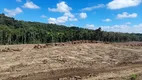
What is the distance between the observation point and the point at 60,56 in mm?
16016

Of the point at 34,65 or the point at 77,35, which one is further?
the point at 77,35

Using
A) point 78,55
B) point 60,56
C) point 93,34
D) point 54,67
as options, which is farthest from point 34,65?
point 93,34

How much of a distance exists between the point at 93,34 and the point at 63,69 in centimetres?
6508

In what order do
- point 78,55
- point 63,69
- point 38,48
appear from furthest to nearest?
point 38,48 → point 78,55 → point 63,69

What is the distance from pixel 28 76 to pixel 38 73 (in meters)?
0.77

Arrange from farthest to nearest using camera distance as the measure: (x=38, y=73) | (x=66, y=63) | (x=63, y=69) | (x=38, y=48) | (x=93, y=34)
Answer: (x=93, y=34)
(x=38, y=48)
(x=66, y=63)
(x=63, y=69)
(x=38, y=73)

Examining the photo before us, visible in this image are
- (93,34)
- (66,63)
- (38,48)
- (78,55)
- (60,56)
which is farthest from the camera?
(93,34)

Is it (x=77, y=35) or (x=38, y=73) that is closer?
(x=38, y=73)

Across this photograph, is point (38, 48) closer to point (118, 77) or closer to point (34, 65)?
point (34, 65)

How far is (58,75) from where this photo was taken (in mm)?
11055

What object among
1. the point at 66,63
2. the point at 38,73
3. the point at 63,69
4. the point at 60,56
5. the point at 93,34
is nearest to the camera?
the point at 38,73

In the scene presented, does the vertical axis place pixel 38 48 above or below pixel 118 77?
above

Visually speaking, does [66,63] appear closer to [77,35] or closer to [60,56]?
[60,56]

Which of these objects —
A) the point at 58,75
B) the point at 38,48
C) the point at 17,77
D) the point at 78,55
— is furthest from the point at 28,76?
the point at 38,48
